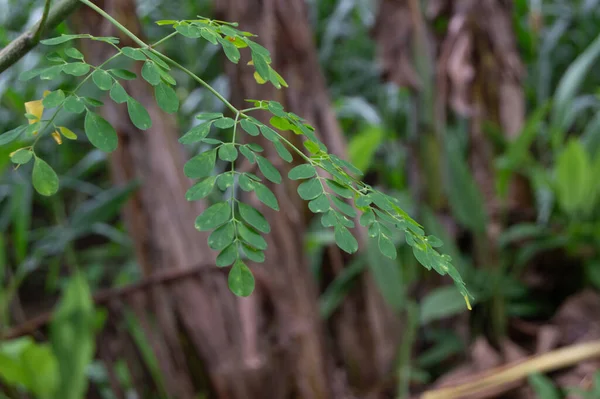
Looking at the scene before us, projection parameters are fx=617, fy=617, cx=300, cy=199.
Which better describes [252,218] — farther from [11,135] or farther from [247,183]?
[11,135]

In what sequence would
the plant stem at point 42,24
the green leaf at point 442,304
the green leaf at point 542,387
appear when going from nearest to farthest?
the plant stem at point 42,24
the green leaf at point 542,387
the green leaf at point 442,304

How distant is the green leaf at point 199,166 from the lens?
303 millimetres

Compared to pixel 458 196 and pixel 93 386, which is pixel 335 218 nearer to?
pixel 458 196

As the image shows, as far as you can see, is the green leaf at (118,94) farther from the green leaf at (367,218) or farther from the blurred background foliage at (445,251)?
the blurred background foliage at (445,251)

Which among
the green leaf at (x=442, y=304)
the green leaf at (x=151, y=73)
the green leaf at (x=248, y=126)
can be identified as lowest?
the green leaf at (x=442, y=304)

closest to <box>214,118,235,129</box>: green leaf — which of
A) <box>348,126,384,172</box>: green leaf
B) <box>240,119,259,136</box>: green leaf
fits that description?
<box>240,119,259,136</box>: green leaf

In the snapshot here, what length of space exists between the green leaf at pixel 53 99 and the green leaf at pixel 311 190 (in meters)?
0.13

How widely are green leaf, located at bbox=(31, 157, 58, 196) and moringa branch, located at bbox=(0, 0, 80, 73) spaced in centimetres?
5

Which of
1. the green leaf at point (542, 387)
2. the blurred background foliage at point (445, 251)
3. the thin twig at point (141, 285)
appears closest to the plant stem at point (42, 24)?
the blurred background foliage at point (445, 251)

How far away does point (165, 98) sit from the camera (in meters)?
0.32

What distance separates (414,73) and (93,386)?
1.02 meters

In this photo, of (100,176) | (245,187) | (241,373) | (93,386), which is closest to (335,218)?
(245,187)

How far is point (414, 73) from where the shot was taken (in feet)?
3.87

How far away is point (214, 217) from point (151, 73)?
77 mm
